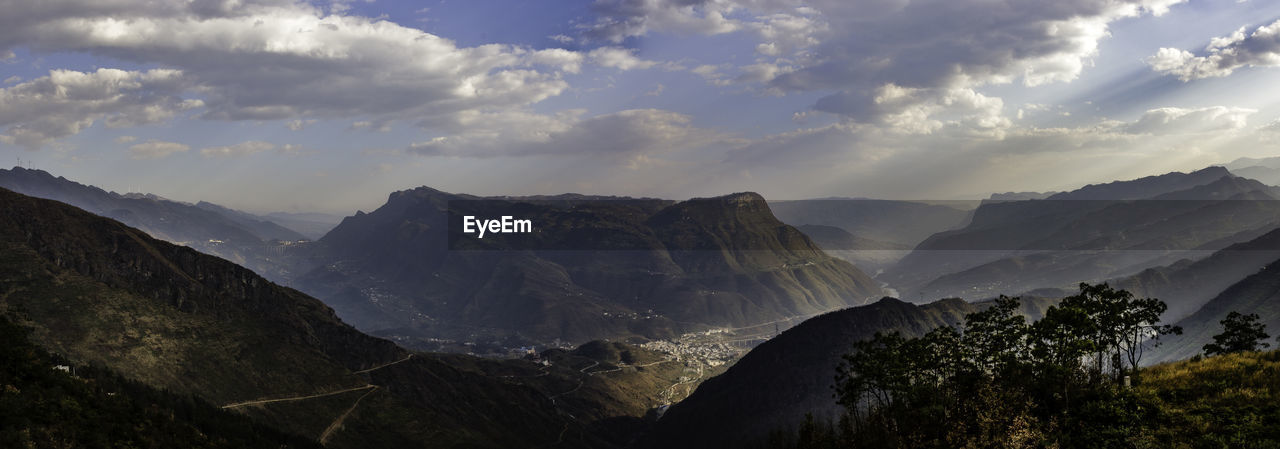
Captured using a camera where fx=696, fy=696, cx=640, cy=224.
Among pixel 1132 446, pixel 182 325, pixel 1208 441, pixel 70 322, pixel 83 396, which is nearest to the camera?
pixel 1208 441

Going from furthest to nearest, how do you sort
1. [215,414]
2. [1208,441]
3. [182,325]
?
1. [182,325]
2. [215,414]
3. [1208,441]

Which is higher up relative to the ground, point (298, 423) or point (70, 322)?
point (70, 322)

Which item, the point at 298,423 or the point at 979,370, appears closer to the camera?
the point at 979,370

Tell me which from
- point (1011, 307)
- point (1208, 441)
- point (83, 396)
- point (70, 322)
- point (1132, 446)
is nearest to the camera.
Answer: point (1208, 441)

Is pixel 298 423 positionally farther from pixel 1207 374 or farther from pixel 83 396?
pixel 1207 374

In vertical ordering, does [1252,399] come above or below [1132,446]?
above

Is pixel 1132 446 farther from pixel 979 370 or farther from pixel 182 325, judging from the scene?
pixel 182 325

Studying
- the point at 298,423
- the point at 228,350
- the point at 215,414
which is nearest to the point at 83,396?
the point at 215,414

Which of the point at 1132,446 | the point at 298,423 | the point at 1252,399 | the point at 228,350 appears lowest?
the point at 298,423

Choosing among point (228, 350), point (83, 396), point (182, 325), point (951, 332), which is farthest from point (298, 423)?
point (951, 332)
